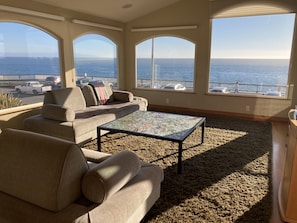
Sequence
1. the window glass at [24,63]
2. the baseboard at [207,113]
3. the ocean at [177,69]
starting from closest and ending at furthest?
1. the window glass at [24,63]
2. the ocean at [177,69]
3. the baseboard at [207,113]

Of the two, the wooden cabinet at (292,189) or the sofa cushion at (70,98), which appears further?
the sofa cushion at (70,98)

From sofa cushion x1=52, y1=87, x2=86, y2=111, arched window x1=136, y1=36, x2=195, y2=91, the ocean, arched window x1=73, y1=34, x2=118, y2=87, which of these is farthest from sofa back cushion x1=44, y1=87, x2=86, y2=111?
arched window x1=136, y1=36, x2=195, y2=91

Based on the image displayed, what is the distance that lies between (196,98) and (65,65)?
3.18 m

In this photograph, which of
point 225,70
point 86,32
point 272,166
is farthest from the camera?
point 225,70

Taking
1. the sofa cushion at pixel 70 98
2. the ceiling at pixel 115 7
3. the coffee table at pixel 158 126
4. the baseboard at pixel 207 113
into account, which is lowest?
the baseboard at pixel 207 113

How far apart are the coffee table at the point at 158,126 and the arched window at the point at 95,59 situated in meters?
2.21

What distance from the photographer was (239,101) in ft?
18.1

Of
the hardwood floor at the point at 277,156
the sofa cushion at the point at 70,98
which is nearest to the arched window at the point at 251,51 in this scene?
the hardwood floor at the point at 277,156

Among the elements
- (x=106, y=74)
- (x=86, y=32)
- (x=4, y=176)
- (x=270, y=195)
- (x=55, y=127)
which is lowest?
(x=270, y=195)

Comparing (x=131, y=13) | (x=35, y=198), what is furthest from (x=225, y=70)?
(x=35, y=198)

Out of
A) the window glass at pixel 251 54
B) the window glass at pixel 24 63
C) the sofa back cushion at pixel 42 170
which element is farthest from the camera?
the window glass at pixel 251 54

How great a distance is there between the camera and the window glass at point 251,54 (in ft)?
16.3

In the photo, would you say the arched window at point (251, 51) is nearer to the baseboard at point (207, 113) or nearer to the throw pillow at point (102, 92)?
the baseboard at point (207, 113)

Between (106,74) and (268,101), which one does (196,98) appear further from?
(106,74)
